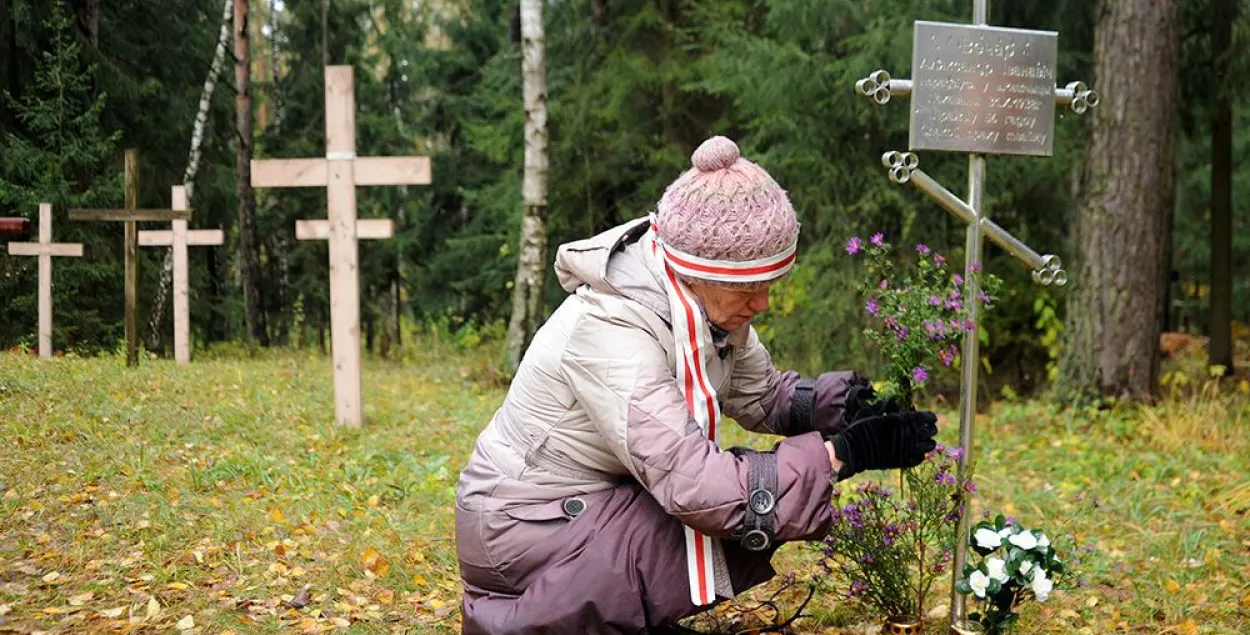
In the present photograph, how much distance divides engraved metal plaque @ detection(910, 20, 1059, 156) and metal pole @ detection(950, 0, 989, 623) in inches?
4.1

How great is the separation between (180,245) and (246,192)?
121 inches

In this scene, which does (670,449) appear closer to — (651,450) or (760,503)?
(651,450)

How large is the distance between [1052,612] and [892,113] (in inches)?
224

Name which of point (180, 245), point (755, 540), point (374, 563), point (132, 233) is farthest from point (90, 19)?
point (755, 540)

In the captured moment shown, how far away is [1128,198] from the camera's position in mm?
7547

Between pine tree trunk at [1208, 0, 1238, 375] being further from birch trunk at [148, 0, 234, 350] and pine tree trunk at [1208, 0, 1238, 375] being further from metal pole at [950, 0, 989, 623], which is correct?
birch trunk at [148, 0, 234, 350]

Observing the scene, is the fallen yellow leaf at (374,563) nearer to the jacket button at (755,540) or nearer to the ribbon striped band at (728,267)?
the jacket button at (755,540)

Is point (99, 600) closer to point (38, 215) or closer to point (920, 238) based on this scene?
point (38, 215)

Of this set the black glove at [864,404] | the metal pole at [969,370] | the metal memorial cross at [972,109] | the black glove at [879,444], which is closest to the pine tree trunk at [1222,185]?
the metal memorial cross at [972,109]

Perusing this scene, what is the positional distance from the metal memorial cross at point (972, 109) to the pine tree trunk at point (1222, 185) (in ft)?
22.3

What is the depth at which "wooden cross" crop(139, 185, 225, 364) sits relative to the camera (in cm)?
743

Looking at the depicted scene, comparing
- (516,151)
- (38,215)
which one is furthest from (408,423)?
(516,151)

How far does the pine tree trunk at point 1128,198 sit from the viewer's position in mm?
7484

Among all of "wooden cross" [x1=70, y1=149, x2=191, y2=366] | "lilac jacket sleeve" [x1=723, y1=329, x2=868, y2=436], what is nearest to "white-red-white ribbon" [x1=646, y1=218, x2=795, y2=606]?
"lilac jacket sleeve" [x1=723, y1=329, x2=868, y2=436]
